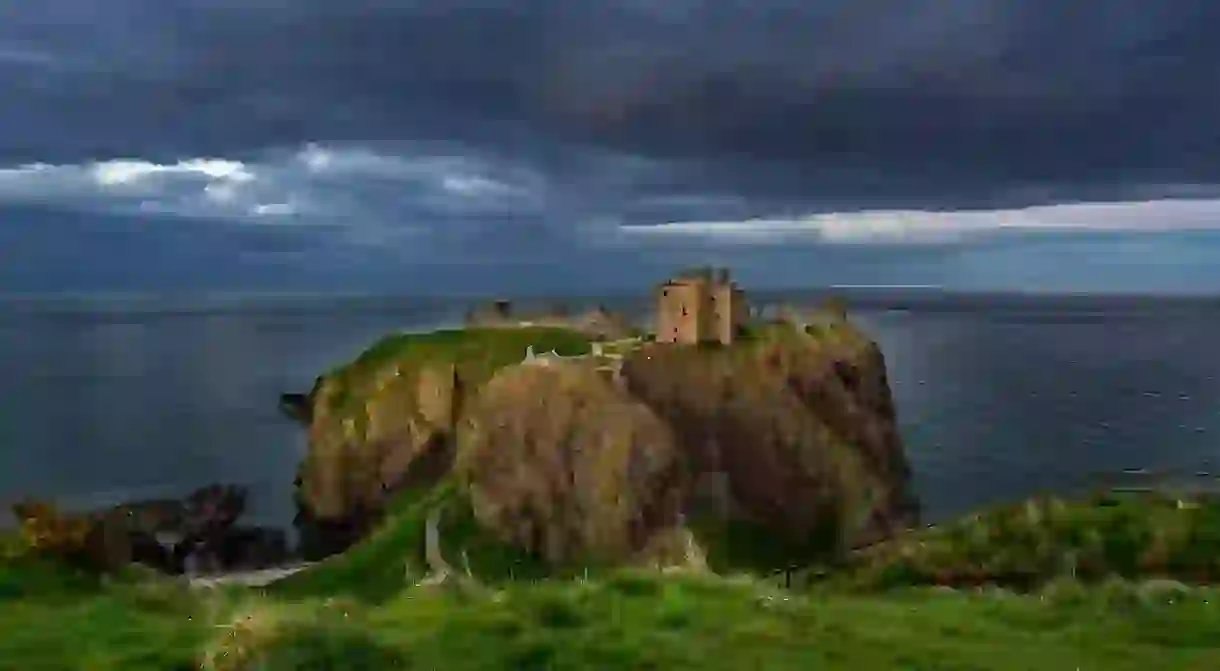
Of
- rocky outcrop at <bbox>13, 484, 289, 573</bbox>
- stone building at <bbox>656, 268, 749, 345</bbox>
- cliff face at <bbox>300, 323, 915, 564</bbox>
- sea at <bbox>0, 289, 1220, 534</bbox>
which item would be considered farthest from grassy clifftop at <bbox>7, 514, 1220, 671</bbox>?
rocky outcrop at <bbox>13, 484, 289, 573</bbox>

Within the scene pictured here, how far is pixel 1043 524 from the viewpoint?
73.0ft

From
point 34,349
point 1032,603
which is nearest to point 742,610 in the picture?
point 1032,603

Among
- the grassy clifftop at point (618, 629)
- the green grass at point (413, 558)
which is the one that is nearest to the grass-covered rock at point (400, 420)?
the green grass at point (413, 558)

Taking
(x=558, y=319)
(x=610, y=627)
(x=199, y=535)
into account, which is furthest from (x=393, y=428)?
(x=610, y=627)

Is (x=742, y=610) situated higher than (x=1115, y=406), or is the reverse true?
(x=742, y=610)

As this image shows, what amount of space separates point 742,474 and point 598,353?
9.85 metres

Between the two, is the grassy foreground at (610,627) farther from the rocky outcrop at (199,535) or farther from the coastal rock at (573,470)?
the rocky outcrop at (199,535)

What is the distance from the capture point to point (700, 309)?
57438 mm

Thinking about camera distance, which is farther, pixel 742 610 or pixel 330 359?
pixel 330 359

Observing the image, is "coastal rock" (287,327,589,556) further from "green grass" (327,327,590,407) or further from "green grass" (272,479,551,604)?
"green grass" (272,479,551,604)

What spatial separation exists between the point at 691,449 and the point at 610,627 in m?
39.2

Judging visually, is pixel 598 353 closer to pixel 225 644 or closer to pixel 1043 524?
pixel 1043 524

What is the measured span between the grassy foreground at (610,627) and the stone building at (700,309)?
134 ft

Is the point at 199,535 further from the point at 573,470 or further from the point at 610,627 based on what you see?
the point at 610,627
